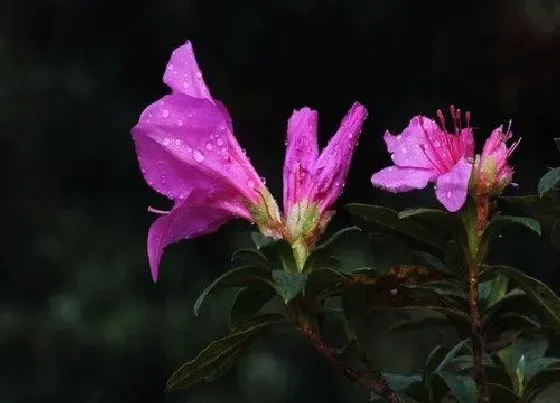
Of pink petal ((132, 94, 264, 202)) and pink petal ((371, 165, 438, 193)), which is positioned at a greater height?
pink petal ((132, 94, 264, 202))

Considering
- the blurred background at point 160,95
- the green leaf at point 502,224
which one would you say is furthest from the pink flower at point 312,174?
the blurred background at point 160,95

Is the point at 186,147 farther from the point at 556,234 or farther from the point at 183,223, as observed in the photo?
the point at 556,234

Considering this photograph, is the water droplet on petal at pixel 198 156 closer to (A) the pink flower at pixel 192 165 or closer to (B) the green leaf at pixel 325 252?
(A) the pink flower at pixel 192 165

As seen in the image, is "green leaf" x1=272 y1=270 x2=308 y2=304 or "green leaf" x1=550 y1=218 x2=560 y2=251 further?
"green leaf" x1=550 y1=218 x2=560 y2=251

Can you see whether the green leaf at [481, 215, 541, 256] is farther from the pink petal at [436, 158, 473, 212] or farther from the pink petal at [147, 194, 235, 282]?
the pink petal at [147, 194, 235, 282]

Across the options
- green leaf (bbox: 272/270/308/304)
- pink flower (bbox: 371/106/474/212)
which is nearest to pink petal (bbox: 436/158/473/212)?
pink flower (bbox: 371/106/474/212)

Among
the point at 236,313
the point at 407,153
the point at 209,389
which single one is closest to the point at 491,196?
the point at 407,153
